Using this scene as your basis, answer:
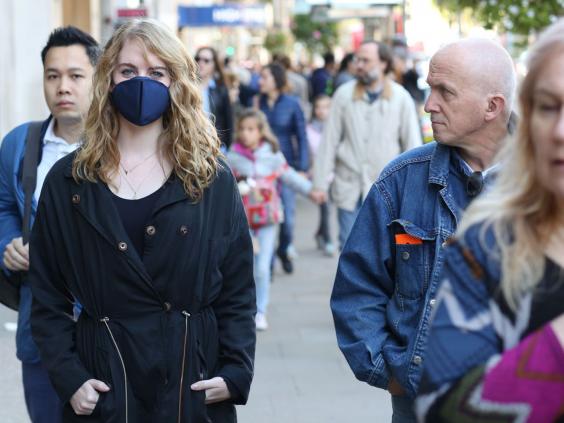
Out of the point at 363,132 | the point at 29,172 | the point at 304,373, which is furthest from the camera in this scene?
the point at 363,132

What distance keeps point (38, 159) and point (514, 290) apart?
2858mm

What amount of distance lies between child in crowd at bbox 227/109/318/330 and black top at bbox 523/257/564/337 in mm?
7581

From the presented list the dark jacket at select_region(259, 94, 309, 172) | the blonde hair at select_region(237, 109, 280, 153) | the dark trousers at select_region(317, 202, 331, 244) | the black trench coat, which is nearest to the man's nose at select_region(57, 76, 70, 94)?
the black trench coat

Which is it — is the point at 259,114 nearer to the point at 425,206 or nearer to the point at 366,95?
the point at 366,95

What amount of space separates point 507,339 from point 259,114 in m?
8.00

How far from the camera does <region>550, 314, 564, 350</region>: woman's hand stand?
6.65 feet

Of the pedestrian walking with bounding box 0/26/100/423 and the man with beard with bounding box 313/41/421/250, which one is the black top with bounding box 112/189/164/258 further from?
the man with beard with bounding box 313/41/421/250

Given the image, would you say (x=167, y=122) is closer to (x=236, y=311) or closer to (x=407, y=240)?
(x=236, y=311)

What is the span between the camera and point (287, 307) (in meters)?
10.7

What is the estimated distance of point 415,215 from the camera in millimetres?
3646

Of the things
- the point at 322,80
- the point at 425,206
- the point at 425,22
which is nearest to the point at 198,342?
the point at 425,206

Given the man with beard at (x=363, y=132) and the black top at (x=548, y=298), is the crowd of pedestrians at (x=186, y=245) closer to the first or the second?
the black top at (x=548, y=298)

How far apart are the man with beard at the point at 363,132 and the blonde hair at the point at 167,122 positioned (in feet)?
17.4

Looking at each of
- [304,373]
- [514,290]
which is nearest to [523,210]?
[514,290]
